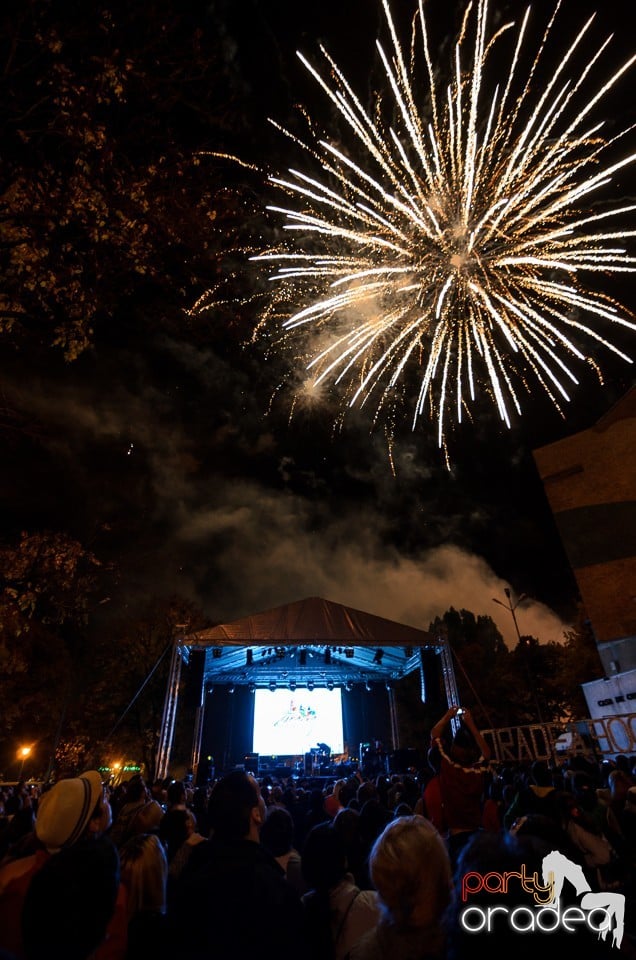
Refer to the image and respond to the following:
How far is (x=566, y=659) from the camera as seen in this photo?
26922 mm

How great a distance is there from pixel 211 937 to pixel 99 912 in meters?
0.44

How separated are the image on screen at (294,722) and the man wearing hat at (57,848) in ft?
56.4

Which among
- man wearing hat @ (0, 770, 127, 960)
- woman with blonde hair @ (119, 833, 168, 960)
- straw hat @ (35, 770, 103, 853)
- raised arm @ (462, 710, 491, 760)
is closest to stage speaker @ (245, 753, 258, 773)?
raised arm @ (462, 710, 491, 760)

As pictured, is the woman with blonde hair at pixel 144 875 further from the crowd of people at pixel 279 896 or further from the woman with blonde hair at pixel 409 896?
the woman with blonde hair at pixel 409 896

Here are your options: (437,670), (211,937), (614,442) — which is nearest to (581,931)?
(211,937)

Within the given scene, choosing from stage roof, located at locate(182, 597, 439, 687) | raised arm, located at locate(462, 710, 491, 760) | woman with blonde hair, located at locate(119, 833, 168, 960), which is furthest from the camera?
stage roof, located at locate(182, 597, 439, 687)

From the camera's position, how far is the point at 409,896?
1.49 m

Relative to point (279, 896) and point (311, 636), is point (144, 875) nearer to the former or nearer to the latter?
point (279, 896)

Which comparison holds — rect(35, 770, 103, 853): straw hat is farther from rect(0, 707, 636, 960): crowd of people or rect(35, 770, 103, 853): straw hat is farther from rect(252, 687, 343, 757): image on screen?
rect(252, 687, 343, 757): image on screen

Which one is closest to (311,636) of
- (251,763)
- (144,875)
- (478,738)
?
(251,763)

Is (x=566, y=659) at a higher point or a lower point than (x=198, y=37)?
lower

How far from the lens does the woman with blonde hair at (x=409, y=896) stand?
1411 millimetres

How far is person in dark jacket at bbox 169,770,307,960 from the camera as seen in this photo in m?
1.39

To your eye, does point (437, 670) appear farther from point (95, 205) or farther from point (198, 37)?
point (198, 37)
